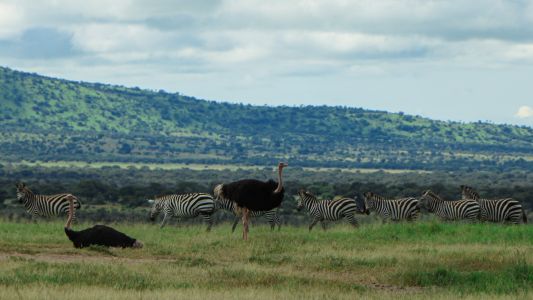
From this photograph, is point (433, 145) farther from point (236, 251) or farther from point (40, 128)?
point (236, 251)

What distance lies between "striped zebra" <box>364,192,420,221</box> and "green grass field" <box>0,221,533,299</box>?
167 inches

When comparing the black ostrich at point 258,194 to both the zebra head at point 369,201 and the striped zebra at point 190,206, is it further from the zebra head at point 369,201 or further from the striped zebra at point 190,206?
the zebra head at point 369,201

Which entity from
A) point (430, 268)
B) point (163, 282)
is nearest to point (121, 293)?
point (163, 282)

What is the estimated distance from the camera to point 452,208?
26.9 meters

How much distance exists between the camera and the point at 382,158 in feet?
495

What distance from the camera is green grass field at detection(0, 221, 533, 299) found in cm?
1427

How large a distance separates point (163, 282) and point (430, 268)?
4.51m

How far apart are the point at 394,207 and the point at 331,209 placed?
181 cm

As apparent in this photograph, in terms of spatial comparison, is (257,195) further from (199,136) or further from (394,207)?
(199,136)

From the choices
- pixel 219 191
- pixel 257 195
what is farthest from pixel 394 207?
pixel 257 195

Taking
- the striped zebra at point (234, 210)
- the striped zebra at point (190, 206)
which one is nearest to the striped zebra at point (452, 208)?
the striped zebra at point (234, 210)

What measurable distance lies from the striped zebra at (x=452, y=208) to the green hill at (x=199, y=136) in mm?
101035

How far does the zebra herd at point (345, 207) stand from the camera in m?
27.0

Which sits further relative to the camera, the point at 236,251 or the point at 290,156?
the point at 290,156
